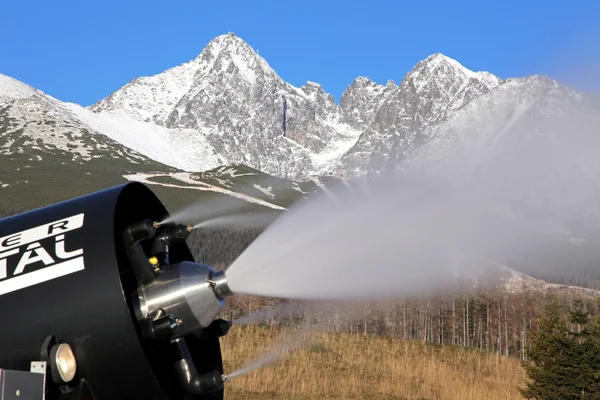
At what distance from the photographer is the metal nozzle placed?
316 inches

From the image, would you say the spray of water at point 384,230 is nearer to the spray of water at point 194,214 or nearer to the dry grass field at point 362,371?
the spray of water at point 194,214

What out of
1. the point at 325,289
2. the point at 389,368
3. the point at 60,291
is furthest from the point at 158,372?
the point at 389,368

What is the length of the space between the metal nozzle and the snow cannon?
0.04 ft

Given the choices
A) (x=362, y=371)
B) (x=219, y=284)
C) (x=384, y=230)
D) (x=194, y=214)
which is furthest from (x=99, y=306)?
(x=362, y=371)

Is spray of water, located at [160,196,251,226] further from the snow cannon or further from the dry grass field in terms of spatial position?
the dry grass field

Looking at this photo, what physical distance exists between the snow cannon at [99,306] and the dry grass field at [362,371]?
1544 cm

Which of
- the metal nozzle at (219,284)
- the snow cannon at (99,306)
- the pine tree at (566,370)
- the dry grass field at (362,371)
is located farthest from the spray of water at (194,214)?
the pine tree at (566,370)

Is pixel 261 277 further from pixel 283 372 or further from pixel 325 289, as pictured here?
pixel 283 372

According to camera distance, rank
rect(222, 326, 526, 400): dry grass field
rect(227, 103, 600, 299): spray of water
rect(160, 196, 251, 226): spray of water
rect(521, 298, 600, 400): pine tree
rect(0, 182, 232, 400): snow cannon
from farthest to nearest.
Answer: rect(521, 298, 600, 400): pine tree, rect(222, 326, 526, 400): dry grass field, rect(227, 103, 600, 299): spray of water, rect(160, 196, 251, 226): spray of water, rect(0, 182, 232, 400): snow cannon

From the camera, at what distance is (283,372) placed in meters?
27.8

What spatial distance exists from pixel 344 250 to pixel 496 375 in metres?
29.7

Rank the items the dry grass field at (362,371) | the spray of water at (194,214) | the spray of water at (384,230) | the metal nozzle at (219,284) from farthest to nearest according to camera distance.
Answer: the dry grass field at (362,371) → the spray of water at (384,230) → the spray of water at (194,214) → the metal nozzle at (219,284)

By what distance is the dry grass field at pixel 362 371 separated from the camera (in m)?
25.5

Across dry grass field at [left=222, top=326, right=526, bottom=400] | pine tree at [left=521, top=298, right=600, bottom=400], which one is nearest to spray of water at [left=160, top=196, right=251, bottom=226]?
dry grass field at [left=222, top=326, right=526, bottom=400]
